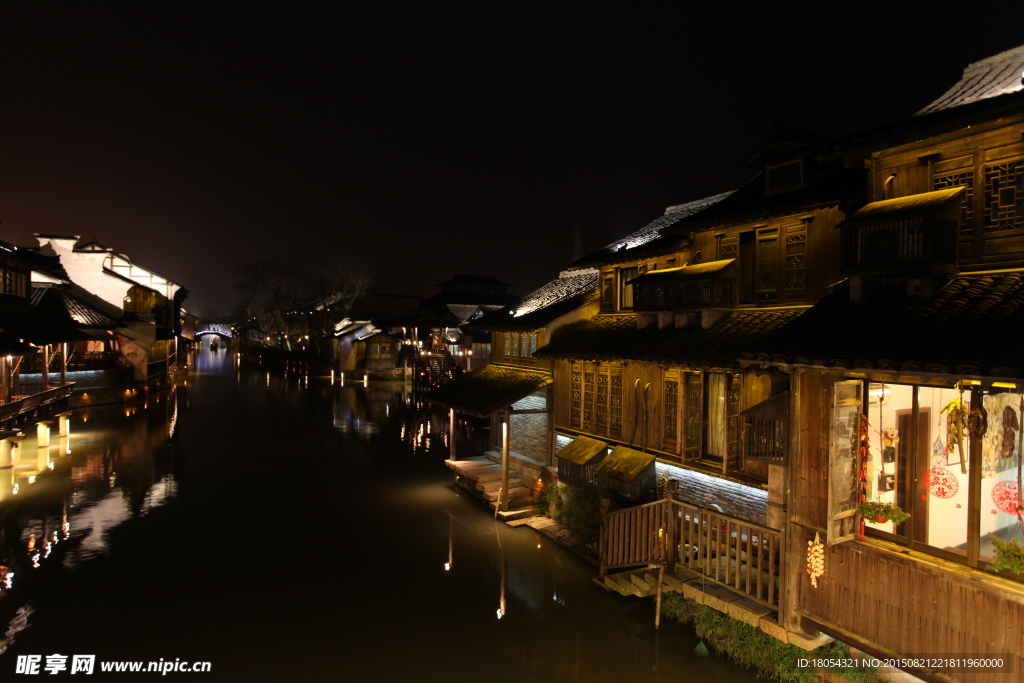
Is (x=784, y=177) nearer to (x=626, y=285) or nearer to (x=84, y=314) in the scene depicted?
(x=626, y=285)

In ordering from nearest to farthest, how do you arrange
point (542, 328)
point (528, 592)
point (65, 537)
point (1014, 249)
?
point (1014, 249)
point (528, 592)
point (65, 537)
point (542, 328)

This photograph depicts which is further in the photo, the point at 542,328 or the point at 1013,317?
the point at 542,328

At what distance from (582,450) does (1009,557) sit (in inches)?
395

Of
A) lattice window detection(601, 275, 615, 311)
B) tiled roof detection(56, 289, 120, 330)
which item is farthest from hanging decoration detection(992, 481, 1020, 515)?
tiled roof detection(56, 289, 120, 330)

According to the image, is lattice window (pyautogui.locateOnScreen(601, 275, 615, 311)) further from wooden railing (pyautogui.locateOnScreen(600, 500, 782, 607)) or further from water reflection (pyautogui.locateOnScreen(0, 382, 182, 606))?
water reflection (pyautogui.locateOnScreen(0, 382, 182, 606))

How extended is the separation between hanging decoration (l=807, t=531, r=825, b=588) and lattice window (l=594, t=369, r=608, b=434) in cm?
734

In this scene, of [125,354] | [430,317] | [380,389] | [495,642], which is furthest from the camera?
[430,317]

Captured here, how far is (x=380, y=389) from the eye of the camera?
52250 mm

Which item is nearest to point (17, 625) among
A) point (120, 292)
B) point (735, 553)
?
point (735, 553)

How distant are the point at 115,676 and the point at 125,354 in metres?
43.4

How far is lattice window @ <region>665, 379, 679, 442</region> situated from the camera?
13250 millimetres

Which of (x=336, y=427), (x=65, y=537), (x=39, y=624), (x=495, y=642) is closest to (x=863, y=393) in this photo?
(x=495, y=642)

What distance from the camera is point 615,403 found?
1518cm

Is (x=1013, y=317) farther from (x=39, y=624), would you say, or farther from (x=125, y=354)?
(x=125, y=354)
